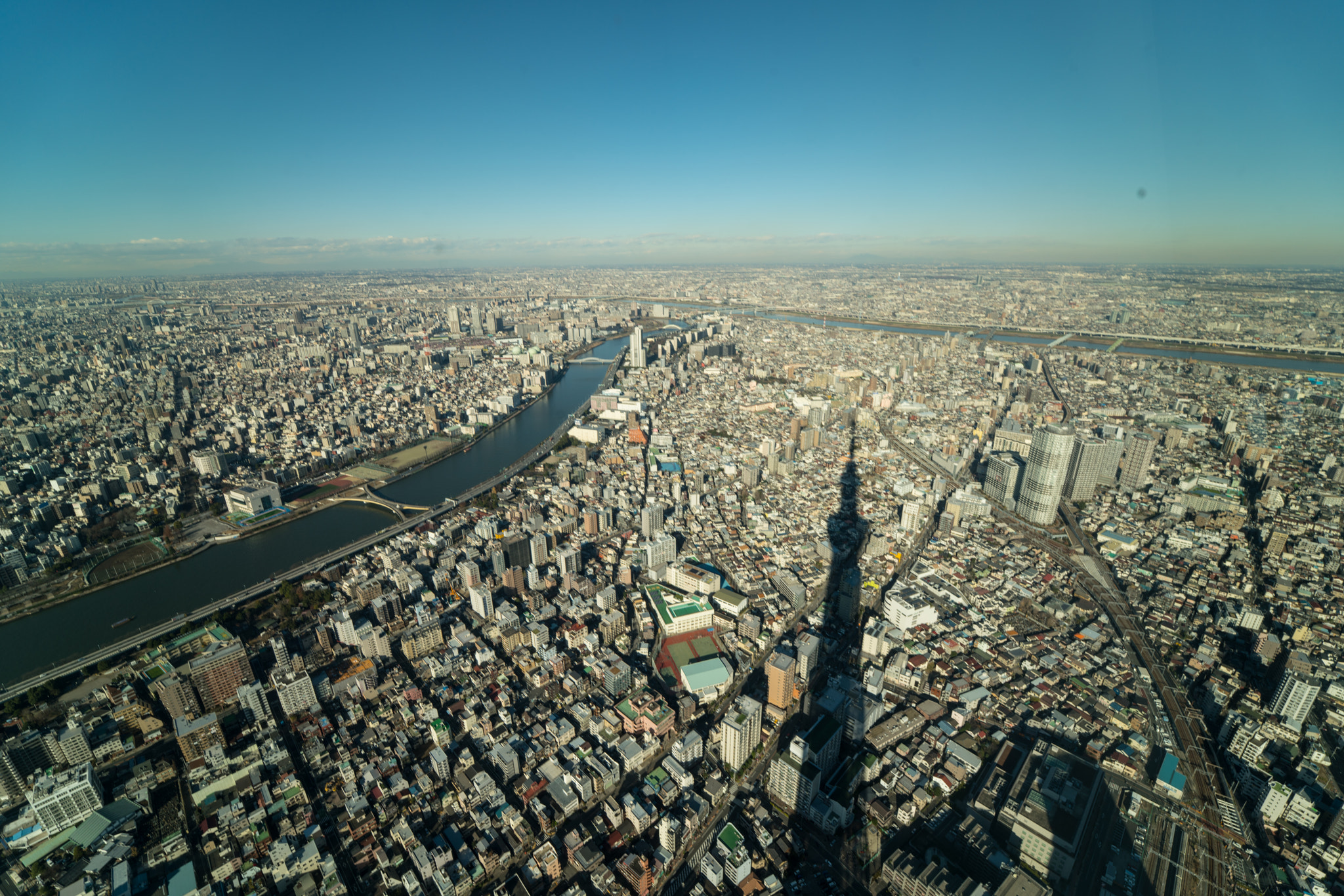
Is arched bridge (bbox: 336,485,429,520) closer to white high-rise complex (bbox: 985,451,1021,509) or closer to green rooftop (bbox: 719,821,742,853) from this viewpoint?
green rooftop (bbox: 719,821,742,853)

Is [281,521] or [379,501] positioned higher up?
[379,501]

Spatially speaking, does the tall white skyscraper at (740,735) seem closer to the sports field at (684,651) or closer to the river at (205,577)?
the sports field at (684,651)

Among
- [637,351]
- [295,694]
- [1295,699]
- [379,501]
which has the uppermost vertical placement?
[637,351]

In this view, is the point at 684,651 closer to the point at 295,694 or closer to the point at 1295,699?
the point at 295,694

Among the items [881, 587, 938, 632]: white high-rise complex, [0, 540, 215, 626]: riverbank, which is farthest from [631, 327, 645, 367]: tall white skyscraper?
[881, 587, 938, 632]: white high-rise complex

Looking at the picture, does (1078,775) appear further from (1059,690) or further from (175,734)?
(175,734)

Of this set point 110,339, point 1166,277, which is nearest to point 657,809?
point 1166,277

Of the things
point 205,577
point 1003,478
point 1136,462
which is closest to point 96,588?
point 205,577
